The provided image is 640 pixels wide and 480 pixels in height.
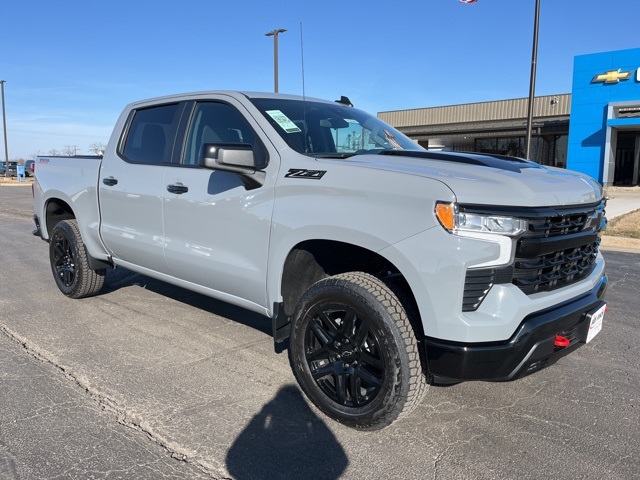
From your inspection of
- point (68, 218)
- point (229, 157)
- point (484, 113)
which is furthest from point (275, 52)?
point (484, 113)

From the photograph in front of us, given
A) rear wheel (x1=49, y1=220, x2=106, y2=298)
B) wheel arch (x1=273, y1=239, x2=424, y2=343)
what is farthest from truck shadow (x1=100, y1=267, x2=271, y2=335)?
wheel arch (x1=273, y1=239, x2=424, y2=343)

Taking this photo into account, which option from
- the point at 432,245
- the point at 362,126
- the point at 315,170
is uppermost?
the point at 362,126

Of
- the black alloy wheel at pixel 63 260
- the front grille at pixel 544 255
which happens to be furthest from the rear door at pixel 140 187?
the front grille at pixel 544 255

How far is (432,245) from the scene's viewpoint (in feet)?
8.43

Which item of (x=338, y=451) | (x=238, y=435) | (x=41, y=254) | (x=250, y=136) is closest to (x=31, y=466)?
(x=238, y=435)

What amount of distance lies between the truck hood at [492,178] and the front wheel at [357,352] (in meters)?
0.65

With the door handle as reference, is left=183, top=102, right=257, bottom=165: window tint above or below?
above

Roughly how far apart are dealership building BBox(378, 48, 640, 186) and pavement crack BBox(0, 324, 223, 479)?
16.5 m

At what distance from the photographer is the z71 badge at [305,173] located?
3.09 meters

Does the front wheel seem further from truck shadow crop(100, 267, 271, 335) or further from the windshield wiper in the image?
truck shadow crop(100, 267, 271, 335)

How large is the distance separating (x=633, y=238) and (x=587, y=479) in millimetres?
9208

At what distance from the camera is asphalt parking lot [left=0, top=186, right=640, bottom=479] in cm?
264

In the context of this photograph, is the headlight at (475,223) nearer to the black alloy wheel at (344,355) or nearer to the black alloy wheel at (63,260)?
the black alloy wheel at (344,355)

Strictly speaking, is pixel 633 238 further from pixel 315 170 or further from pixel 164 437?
pixel 164 437
